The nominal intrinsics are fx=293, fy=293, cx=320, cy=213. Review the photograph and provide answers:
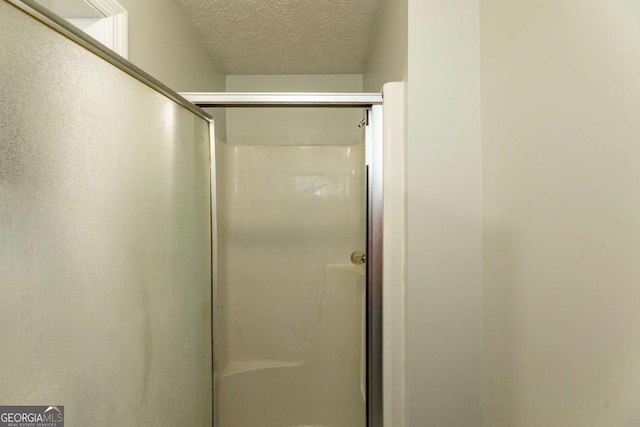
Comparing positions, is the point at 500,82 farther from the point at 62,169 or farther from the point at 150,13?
the point at 150,13

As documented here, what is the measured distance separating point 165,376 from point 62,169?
0.55 m

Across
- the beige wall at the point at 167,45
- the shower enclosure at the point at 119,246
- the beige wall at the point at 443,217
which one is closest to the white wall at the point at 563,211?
the beige wall at the point at 443,217

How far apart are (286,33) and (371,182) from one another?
3.47 feet

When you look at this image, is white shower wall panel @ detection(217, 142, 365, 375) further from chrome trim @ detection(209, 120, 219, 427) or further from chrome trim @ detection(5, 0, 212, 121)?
chrome trim @ detection(5, 0, 212, 121)

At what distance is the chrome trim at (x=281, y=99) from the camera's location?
2.98 ft

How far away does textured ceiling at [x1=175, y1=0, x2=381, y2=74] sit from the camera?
1.30 m

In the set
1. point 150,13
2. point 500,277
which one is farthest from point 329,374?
point 150,13

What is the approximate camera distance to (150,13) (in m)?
Answer: 1.06

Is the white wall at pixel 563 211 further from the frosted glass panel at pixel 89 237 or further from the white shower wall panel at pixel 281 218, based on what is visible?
the white shower wall panel at pixel 281 218

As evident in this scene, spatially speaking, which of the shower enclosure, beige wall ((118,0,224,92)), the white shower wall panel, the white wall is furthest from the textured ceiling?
the white wall

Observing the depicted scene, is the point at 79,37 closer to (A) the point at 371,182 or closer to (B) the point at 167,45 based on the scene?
(A) the point at 371,182

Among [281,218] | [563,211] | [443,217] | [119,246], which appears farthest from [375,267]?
[281,218]

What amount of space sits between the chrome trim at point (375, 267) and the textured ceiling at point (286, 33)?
71 centimetres

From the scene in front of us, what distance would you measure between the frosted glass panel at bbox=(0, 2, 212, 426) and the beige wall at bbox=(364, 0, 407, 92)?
2.26 ft
